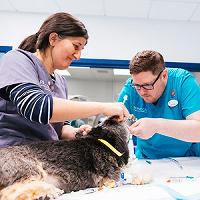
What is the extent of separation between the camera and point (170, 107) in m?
1.71

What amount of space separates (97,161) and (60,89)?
446 millimetres

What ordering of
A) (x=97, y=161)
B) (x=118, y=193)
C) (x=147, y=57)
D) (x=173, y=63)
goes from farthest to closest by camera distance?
(x=173, y=63), (x=147, y=57), (x=97, y=161), (x=118, y=193)

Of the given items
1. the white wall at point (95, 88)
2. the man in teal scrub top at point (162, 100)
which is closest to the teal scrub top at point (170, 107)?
the man in teal scrub top at point (162, 100)

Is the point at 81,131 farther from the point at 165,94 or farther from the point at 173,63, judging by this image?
the point at 173,63

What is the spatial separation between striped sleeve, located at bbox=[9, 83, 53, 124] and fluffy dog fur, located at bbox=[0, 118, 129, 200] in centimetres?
14

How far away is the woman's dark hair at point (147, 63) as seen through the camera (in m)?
1.63

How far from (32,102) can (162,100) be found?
3.16 feet

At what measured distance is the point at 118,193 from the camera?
0.96m

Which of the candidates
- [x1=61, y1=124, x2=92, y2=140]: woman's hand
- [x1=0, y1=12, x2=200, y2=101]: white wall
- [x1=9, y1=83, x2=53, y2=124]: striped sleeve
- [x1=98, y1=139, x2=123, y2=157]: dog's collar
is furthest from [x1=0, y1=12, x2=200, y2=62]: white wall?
[x1=9, y1=83, x2=53, y2=124]: striped sleeve

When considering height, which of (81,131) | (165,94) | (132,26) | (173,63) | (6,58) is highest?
(132,26)

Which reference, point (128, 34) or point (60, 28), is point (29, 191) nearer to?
point (60, 28)

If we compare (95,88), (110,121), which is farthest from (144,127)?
(95,88)

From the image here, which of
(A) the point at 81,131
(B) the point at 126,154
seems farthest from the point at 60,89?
(B) the point at 126,154

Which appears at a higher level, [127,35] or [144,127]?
[127,35]
